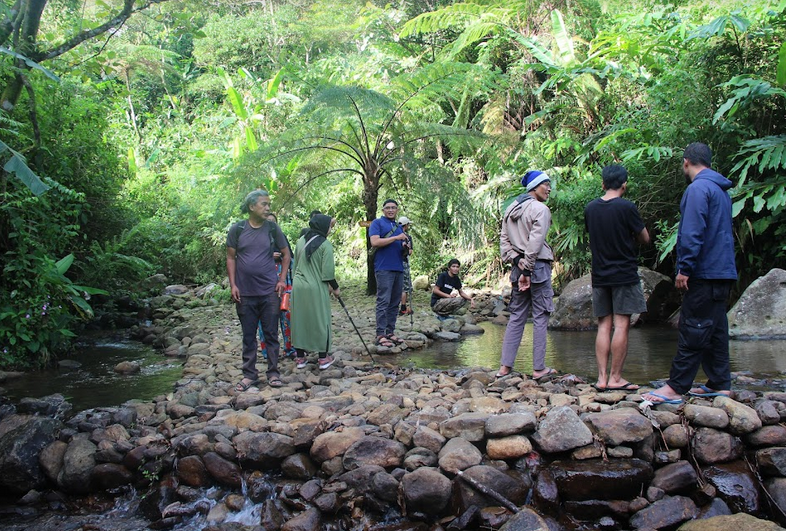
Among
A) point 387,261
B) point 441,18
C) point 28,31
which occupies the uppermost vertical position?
point 441,18

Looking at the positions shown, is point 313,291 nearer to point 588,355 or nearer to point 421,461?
point 421,461

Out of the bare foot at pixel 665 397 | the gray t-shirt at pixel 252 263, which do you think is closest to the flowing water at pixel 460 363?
the bare foot at pixel 665 397

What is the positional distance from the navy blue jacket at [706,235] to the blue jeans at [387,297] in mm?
3543

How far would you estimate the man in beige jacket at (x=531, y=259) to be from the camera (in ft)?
16.1

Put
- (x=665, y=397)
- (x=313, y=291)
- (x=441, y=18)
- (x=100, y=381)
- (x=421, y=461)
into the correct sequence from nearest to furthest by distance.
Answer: (x=421, y=461), (x=665, y=397), (x=313, y=291), (x=100, y=381), (x=441, y=18)

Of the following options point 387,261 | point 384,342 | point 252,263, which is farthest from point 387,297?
point 252,263

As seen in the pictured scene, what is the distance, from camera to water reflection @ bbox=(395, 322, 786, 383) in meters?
5.73

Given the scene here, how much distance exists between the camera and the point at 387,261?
694 cm

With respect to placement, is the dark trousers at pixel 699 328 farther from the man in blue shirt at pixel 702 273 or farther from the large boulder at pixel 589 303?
the large boulder at pixel 589 303

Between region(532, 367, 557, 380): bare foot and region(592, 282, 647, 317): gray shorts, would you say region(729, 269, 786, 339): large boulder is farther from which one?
region(592, 282, 647, 317): gray shorts

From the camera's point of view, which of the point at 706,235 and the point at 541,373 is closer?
the point at 706,235

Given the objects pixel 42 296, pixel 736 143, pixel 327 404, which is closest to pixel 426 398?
pixel 327 404

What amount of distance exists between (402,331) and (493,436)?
4.54 meters

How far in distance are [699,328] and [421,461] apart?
6.38ft
